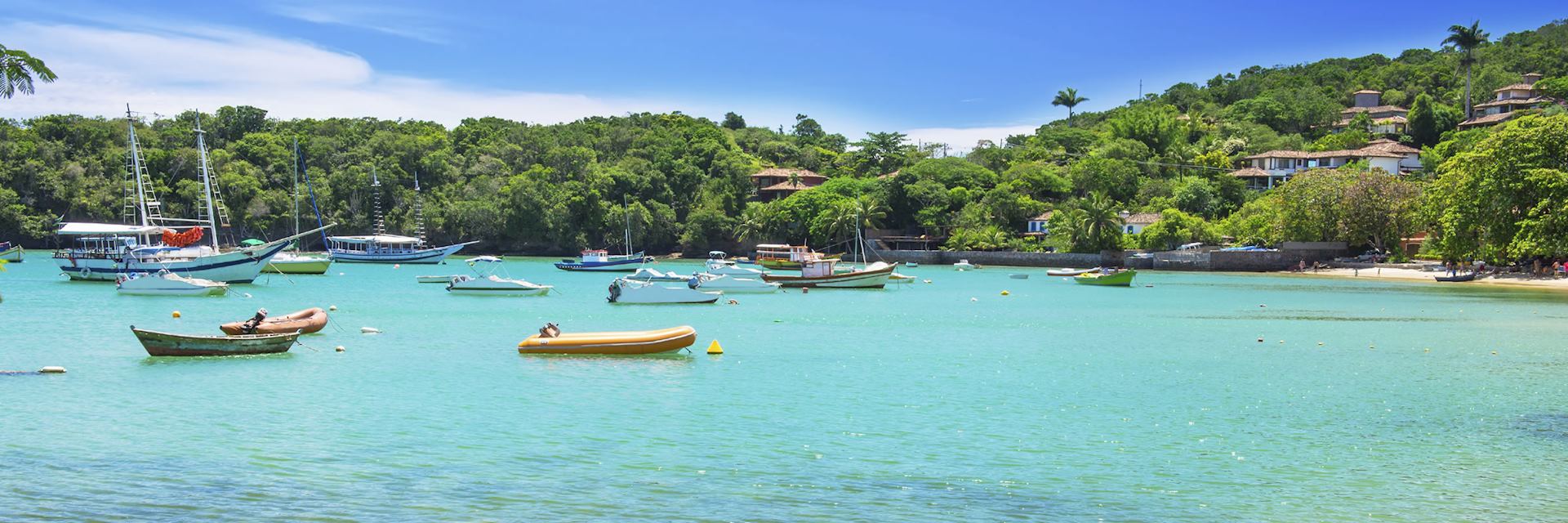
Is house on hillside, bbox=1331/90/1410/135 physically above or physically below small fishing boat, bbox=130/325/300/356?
above

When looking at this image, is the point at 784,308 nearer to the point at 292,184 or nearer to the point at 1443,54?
the point at 292,184

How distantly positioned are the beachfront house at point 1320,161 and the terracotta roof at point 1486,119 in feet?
18.3

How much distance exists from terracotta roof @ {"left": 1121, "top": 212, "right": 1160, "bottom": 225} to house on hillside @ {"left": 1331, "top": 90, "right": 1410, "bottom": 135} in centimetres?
3448

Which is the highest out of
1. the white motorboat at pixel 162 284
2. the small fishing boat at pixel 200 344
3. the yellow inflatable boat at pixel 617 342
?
the white motorboat at pixel 162 284

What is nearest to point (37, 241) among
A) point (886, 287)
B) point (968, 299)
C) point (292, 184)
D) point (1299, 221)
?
point (292, 184)

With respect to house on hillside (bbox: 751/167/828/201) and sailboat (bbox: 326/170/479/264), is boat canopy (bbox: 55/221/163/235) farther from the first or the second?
house on hillside (bbox: 751/167/828/201)

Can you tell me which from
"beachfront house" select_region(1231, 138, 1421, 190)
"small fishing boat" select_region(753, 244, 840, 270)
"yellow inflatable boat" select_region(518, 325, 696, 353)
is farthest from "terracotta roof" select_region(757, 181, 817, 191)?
"yellow inflatable boat" select_region(518, 325, 696, 353)

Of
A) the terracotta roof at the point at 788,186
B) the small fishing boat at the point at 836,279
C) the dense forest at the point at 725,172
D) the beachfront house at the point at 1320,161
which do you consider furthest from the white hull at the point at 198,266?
the beachfront house at the point at 1320,161

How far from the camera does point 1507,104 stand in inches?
4203

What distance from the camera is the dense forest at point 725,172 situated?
104 metres

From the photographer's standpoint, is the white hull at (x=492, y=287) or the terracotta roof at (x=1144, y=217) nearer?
the white hull at (x=492, y=287)

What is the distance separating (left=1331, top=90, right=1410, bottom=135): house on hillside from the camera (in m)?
115

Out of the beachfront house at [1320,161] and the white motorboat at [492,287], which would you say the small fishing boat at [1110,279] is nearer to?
the white motorboat at [492,287]

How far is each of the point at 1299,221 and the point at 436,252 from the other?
6745 cm
